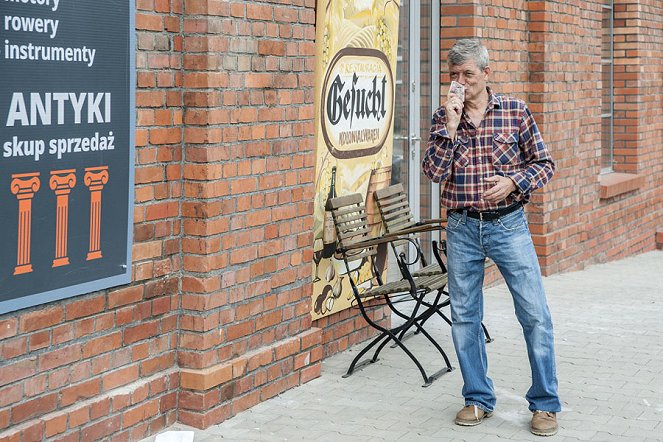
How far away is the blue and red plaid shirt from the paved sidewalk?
1120 millimetres

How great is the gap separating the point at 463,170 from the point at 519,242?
43cm

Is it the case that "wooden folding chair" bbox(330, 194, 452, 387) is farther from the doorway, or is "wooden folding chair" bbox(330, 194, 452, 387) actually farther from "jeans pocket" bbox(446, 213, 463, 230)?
the doorway

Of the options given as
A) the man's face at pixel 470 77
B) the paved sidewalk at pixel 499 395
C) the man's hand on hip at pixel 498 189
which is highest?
the man's face at pixel 470 77

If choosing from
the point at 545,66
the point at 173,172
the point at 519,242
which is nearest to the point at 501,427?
the point at 519,242

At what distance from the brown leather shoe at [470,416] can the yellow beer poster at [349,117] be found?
4.26 ft

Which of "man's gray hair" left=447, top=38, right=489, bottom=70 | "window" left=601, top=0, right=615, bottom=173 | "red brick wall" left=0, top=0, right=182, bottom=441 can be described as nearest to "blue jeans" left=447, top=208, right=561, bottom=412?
"man's gray hair" left=447, top=38, right=489, bottom=70

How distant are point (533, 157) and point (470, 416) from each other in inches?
51.2

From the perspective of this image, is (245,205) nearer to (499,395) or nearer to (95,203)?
(95,203)

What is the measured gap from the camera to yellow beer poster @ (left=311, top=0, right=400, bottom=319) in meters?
6.77

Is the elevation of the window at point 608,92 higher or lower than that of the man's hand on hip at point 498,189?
higher

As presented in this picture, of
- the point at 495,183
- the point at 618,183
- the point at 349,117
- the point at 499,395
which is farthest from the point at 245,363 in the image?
the point at 618,183

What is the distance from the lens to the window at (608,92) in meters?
12.7

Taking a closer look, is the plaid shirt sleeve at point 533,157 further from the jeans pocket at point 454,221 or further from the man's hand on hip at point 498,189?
the jeans pocket at point 454,221

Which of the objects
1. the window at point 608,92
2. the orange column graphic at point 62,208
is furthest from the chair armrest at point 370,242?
the window at point 608,92
